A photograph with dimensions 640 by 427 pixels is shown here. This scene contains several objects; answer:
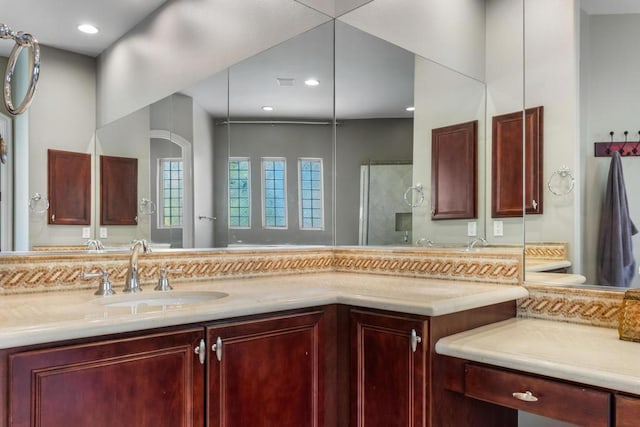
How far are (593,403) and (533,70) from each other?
4.65 ft

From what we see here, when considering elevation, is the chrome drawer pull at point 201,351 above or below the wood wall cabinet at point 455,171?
below

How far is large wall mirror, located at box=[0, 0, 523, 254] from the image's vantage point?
2.18 m

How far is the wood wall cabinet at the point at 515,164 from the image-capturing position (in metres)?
1.98

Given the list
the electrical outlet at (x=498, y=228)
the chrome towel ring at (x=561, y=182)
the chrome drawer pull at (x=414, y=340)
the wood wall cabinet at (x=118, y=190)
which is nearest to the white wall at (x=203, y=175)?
the wood wall cabinet at (x=118, y=190)

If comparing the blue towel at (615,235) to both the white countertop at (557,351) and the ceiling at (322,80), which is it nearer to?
the white countertop at (557,351)

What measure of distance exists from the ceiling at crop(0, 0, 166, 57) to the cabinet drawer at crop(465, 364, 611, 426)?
1811 millimetres

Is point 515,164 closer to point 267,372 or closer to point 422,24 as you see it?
point 422,24

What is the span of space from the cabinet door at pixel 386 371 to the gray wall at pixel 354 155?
0.95m

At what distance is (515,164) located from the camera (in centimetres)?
206

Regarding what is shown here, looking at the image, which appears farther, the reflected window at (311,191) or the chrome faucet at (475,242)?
the reflected window at (311,191)

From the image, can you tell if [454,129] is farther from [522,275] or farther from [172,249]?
[172,249]

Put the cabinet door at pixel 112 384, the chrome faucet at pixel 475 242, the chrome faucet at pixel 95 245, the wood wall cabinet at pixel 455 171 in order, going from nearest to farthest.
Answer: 1. the cabinet door at pixel 112 384
2. the chrome faucet at pixel 95 245
3. the chrome faucet at pixel 475 242
4. the wood wall cabinet at pixel 455 171

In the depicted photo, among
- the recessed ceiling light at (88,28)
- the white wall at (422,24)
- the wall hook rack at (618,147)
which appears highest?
the white wall at (422,24)

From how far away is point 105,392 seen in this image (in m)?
1.21
